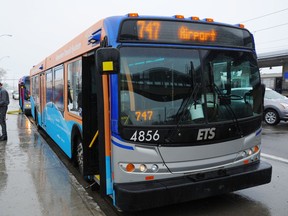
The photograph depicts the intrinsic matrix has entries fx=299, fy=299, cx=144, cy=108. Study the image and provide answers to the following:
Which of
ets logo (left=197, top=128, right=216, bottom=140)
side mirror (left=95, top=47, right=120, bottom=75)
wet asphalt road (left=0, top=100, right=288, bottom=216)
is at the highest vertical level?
side mirror (left=95, top=47, right=120, bottom=75)

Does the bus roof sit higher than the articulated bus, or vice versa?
the bus roof

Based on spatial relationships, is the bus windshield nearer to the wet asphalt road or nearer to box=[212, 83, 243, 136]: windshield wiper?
box=[212, 83, 243, 136]: windshield wiper

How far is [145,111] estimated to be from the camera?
3699mm

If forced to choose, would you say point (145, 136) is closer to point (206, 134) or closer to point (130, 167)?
point (130, 167)

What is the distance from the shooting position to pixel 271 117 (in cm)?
1312

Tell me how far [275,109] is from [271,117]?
46 centimetres

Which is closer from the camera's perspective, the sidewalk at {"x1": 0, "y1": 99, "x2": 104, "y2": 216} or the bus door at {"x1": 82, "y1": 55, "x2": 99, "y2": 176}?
the sidewalk at {"x1": 0, "y1": 99, "x2": 104, "y2": 216}

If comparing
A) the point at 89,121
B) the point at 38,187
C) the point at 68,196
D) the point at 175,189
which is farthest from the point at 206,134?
the point at 38,187

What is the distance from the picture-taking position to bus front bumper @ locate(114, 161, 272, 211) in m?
3.48

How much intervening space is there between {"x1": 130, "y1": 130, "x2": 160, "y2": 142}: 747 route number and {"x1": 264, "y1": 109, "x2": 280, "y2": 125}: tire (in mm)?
A: 10765

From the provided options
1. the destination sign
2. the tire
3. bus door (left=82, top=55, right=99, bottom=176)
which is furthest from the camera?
the tire

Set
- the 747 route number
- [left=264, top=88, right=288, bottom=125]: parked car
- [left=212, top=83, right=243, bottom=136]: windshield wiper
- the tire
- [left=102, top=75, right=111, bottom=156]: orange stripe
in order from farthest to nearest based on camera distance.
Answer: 1. the tire
2. [left=264, top=88, right=288, bottom=125]: parked car
3. [left=212, top=83, right=243, bottom=136]: windshield wiper
4. [left=102, top=75, right=111, bottom=156]: orange stripe
5. the 747 route number

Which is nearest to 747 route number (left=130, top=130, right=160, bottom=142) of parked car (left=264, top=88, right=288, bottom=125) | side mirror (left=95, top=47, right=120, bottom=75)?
side mirror (left=95, top=47, right=120, bottom=75)

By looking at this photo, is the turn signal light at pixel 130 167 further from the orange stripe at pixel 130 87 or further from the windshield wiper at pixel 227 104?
the windshield wiper at pixel 227 104
